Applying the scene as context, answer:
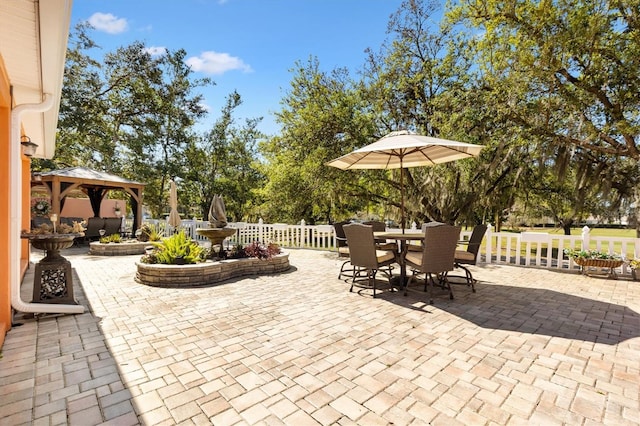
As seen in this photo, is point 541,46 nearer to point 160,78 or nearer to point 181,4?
point 181,4

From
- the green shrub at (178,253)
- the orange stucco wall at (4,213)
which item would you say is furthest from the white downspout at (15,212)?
the green shrub at (178,253)

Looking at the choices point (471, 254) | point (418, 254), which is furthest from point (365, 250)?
point (471, 254)

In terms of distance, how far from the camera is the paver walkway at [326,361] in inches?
71.8

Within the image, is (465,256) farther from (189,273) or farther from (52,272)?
(52,272)

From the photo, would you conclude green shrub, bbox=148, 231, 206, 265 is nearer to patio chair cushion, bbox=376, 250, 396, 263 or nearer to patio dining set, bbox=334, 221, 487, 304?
patio dining set, bbox=334, 221, 487, 304

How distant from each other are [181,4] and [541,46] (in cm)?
753

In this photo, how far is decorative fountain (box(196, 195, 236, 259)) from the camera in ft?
18.8

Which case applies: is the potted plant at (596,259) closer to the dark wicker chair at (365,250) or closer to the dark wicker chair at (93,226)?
the dark wicker chair at (365,250)

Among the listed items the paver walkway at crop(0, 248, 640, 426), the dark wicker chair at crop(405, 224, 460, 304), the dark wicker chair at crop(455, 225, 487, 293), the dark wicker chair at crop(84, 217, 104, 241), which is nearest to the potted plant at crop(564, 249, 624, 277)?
the paver walkway at crop(0, 248, 640, 426)

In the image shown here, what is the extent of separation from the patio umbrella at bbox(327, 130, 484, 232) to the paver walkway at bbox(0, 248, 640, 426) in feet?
7.11

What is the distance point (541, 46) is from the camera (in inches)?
216

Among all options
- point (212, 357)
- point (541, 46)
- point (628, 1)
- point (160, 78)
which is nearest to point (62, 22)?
point (212, 357)

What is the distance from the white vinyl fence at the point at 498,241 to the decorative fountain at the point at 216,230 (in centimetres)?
196

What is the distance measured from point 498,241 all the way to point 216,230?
607 centimetres
